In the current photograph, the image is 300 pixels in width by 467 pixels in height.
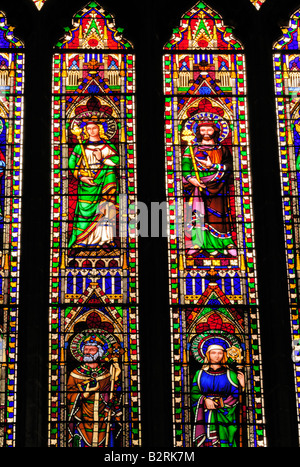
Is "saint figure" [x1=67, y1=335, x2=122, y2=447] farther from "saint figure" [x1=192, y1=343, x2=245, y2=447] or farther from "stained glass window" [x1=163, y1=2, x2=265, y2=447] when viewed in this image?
"saint figure" [x1=192, y1=343, x2=245, y2=447]

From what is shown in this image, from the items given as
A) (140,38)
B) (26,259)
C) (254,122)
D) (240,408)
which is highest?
(140,38)

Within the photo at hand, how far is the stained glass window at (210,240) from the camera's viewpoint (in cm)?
1438

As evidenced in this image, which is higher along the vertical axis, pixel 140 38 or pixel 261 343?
pixel 140 38

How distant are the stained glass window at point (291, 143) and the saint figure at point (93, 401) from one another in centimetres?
188

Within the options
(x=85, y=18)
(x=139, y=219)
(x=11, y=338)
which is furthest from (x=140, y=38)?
(x=11, y=338)

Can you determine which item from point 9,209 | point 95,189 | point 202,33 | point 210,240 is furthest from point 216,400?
point 202,33

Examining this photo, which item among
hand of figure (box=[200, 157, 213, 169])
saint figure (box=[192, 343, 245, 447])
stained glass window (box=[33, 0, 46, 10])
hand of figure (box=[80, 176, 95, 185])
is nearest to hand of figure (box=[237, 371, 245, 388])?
saint figure (box=[192, 343, 245, 447])

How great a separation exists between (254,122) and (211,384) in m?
3.08

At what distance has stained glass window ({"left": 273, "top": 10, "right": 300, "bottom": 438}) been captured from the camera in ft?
49.0

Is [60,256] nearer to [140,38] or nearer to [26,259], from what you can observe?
[26,259]

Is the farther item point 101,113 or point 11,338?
point 101,113

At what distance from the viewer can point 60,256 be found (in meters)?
15.1

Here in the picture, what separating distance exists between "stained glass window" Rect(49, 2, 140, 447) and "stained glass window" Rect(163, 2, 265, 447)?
1.51 feet

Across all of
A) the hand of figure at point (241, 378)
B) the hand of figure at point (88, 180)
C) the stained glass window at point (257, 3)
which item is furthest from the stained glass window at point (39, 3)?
the hand of figure at point (241, 378)
